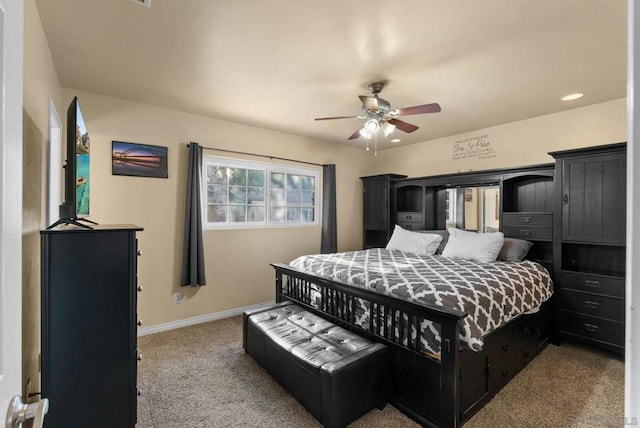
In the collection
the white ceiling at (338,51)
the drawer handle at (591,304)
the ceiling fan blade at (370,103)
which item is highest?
the white ceiling at (338,51)

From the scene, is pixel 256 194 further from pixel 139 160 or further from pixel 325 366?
pixel 325 366

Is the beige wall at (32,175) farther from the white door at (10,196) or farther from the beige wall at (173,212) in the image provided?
the white door at (10,196)

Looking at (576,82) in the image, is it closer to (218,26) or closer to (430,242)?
(430,242)

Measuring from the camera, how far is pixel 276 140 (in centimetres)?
430

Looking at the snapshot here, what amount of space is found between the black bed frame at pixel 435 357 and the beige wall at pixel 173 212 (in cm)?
168

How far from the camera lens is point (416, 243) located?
386 centimetres

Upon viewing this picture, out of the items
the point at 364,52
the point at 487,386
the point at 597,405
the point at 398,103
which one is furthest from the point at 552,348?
the point at 364,52

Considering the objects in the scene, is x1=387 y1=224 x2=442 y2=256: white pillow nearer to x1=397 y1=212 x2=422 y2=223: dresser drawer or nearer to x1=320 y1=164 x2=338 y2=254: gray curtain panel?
x1=397 y1=212 x2=422 y2=223: dresser drawer

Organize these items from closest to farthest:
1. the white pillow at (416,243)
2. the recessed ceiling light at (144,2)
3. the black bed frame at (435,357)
→ the recessed ceiling light at (144,2) → the black bed frame at (435,357) → the white pillow at (416,243)

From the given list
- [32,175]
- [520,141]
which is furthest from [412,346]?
[520,141]

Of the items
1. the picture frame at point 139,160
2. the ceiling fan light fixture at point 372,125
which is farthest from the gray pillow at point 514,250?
the picture frame at point 139,160

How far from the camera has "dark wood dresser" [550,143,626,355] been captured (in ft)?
9.00

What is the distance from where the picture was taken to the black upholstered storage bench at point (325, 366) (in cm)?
180

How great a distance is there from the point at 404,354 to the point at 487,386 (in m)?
0.65
